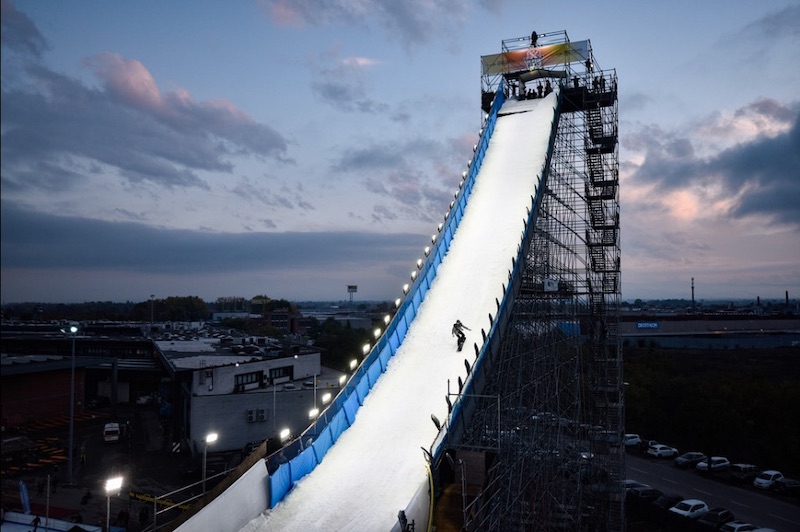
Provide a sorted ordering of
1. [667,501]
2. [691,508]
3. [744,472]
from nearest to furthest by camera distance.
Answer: [691,508] → [667,501] → [744,472]

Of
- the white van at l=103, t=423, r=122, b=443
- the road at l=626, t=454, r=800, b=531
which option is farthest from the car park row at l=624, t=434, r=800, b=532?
the white van at l=103, t=423, r=122, b=443

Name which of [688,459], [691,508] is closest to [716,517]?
[691,508]

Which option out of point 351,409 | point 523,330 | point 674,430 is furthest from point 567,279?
point 674,430

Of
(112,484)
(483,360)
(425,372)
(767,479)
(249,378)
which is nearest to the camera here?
(112,484)

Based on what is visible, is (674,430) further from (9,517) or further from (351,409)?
(9,517)

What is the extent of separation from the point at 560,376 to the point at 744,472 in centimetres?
1004

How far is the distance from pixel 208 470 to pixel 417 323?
10.7m

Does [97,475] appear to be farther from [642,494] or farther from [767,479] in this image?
[767,479]

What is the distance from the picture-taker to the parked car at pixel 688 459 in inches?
802

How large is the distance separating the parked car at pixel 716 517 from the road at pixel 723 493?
1.05 m

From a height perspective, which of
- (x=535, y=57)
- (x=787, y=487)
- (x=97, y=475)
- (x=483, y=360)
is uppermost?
(x=535, y=57)

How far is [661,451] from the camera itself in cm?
2159

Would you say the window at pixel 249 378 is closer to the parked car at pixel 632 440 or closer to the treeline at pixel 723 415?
the parked car at pixel 632 440

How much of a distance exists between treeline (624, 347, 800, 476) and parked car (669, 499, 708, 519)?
6123 millimetres
